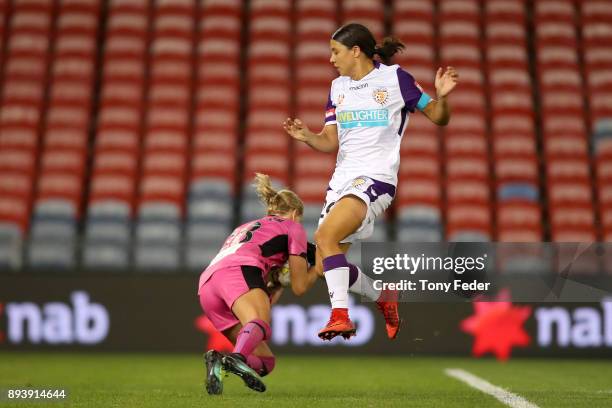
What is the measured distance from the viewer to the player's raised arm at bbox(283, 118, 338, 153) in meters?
5.61

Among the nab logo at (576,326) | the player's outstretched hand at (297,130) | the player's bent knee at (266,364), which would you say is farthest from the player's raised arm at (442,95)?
the nab logo at (576,326)

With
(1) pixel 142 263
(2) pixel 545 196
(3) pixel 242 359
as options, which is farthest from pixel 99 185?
(3) pixel 242 359

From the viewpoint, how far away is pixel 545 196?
12125 millimetres

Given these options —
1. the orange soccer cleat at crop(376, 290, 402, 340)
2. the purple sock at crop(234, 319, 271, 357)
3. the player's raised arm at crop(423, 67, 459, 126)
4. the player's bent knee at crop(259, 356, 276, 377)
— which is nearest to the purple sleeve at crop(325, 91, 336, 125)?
the player's raised arm at crop(423, 67, 459, 126)

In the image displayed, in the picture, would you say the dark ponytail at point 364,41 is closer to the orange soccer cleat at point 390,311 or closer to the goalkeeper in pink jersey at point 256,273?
the goalkeeper in pink jersey at point 256,273

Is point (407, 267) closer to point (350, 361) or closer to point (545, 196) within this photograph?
point (350, 361)

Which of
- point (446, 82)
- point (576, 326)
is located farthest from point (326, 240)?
point (576, 326)

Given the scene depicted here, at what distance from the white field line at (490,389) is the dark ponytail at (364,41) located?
6.73 ft

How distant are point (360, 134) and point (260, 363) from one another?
4.67 feet

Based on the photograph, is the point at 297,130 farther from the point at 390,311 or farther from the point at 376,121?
the point at 390,311

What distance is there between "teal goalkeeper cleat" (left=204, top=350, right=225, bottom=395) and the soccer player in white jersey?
0.75 m

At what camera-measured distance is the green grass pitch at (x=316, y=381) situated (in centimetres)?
525

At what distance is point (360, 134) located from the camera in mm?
5578

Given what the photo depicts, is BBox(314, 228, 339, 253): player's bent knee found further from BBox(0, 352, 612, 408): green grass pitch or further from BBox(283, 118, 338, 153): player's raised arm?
BBox(0, 352, 612, 408): green grass pitch
